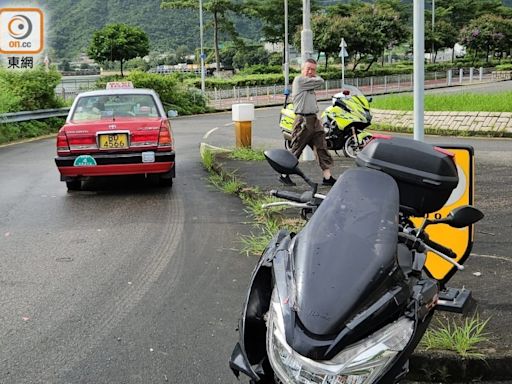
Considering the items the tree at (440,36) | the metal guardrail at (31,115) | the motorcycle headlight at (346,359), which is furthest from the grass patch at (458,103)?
the tree at (440,36)

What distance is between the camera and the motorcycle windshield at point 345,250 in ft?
7.91

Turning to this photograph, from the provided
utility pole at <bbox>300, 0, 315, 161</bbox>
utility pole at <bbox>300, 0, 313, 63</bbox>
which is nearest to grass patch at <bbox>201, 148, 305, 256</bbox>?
utility pole at <bbox>300, 0, 315, 161</bbox>

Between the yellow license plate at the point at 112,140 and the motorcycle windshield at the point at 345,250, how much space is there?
7.30 meters

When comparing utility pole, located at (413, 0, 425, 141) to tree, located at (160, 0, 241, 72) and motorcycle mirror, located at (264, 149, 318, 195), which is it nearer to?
motorcycle mirror, located at (264, 149, 318, 195)

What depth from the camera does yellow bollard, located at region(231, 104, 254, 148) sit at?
14797 millimetres

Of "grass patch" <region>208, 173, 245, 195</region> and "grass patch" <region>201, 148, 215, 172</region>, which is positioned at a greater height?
"grass patch" <region>201, 148, 215, 172</region>

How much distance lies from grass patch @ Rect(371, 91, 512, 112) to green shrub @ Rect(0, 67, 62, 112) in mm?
11131

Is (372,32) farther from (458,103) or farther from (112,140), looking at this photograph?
(112,140)

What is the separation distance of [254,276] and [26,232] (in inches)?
228

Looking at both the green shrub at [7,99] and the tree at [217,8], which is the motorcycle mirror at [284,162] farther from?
the tree at [217,8]

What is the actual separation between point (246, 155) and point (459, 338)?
9776 mm

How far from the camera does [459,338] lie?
4.14 m

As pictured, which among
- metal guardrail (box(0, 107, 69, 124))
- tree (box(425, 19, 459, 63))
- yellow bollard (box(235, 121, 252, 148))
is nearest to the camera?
yellow bollard (box(235, 121, 252, 148))

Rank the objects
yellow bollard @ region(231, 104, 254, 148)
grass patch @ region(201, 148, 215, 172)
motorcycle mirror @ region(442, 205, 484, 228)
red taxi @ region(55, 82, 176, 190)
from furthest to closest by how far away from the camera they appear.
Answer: yellow bollard @ region(231, 104, 254, 148) < grass patch @ region(201, 148, 215, 172) < red taxi @ region(55, 82, 176, 190) < motorcycle mirror @ region(442, 205, 484, 228)
